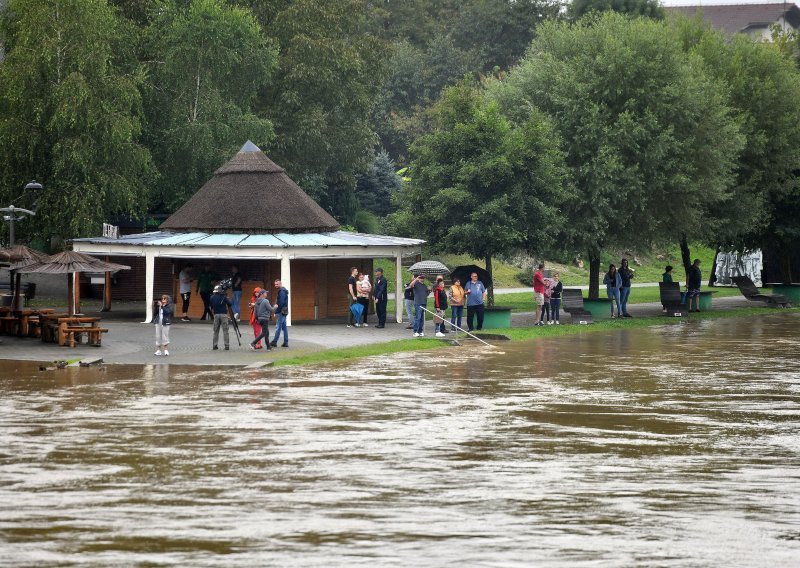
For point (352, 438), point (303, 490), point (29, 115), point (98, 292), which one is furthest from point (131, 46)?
point (303, 490)

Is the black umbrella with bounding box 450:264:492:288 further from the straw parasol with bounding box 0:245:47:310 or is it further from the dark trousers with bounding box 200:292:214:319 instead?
the straw parasol with bounding box 0:245:47:310

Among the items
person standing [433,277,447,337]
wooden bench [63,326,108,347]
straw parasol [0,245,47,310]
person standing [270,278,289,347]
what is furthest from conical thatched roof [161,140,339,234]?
wooden bench [63,326,108,347]

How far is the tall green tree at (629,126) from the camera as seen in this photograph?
4647 cm

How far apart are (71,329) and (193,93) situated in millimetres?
18831

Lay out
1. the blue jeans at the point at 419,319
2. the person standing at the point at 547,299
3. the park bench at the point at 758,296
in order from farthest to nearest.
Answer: the park bench at the point at 758,296, the person standing at the point at 547,299, the blue jeans at the point at 419,319

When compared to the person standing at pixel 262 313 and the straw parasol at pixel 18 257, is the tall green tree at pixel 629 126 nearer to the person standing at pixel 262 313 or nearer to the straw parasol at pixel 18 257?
the person standing at pixel 262 313

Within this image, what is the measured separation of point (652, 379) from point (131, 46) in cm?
2730

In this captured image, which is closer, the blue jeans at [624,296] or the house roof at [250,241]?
the house roof at [250,241]

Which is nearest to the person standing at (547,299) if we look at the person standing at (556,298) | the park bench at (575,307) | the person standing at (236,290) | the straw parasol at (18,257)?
the person standing at (556,298)

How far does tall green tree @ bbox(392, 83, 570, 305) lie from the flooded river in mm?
13014

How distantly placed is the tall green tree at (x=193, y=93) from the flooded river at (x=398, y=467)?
2119 centimetres

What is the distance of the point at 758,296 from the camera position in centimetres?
5584

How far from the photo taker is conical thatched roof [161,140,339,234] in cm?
4191

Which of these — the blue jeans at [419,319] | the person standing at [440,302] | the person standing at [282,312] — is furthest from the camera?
the person standing at [440,302]
